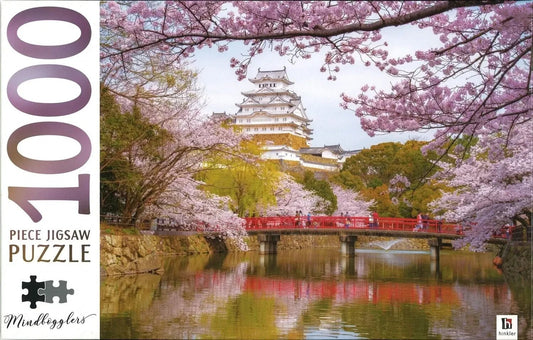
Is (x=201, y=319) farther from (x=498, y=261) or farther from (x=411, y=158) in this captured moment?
(x=411, y=158)

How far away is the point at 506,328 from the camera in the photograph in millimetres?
5676

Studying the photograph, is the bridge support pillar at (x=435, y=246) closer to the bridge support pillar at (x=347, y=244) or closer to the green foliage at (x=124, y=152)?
the bridge support pillar at (x=347, y=244)

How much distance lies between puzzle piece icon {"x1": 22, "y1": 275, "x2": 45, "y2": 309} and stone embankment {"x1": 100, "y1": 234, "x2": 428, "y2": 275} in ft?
16.5

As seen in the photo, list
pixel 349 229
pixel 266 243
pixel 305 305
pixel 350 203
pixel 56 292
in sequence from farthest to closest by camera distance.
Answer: pixel 350 203
pixel 266 243
pixel 349 229
pixel 305 305
pixel 56 292

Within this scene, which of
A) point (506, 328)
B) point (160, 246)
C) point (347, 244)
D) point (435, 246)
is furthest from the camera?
point (347, 244)

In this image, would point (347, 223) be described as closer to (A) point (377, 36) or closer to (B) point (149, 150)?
(B) point (149, 150)

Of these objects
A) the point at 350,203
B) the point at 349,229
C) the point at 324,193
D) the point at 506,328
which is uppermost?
the point at 324,193

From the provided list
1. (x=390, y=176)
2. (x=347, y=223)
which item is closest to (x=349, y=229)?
(x=347, y=223)

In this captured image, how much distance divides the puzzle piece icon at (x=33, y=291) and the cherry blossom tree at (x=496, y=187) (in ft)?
24.0

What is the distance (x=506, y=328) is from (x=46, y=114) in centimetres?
423

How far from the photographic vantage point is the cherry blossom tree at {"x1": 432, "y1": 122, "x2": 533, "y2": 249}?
11.4 metres

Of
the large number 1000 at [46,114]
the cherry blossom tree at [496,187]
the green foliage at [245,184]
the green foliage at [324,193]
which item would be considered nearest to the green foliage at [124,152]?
the large number 1000 at [46,114]

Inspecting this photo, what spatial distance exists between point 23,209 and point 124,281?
4887 mm

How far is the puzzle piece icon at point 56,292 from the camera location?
4.73m
